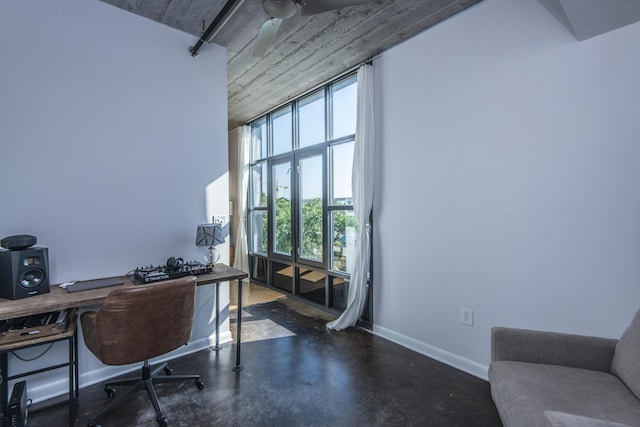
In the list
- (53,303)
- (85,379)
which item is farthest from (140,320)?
(85,379)

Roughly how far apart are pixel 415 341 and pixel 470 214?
1.26 meters

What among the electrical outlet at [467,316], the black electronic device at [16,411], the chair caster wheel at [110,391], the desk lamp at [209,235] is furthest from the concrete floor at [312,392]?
the desk lamp at [209,235]

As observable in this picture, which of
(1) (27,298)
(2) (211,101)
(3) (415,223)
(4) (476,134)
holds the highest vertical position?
(2) (211,101)

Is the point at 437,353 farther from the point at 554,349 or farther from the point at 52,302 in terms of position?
the point at 52,302

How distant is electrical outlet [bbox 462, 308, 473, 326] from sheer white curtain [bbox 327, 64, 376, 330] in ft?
3.25

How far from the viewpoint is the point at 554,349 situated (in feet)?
5.40

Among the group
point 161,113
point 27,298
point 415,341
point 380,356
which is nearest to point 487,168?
point 415,341

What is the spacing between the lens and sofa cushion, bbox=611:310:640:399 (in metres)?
1.38

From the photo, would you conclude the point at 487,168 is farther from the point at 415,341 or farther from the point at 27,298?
the point at 27,298

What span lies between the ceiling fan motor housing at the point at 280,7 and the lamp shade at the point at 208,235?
66.8 inches

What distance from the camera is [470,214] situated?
7.90 feet

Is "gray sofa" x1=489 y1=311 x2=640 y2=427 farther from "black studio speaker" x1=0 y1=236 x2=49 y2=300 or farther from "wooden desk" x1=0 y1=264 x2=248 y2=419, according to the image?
"black studio speaker" x1=0 y1=236 x2=49 y2=300

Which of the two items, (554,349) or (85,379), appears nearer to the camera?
(554,349)

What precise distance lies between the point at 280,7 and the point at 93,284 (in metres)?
2.16
